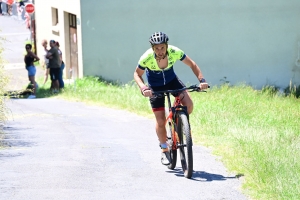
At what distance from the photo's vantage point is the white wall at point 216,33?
20.5 m

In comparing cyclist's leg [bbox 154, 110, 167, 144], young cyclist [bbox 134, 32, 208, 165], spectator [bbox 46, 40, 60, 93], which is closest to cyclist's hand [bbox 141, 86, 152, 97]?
young cyclist [bbox 134, 32, 208, 165]

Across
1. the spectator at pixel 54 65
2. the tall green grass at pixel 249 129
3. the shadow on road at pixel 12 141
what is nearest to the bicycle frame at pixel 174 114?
the tall green grass at pixel 249 129

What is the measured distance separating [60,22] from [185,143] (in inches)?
706

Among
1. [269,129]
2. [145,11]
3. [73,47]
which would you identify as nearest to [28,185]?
[269,129]

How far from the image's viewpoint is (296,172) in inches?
278

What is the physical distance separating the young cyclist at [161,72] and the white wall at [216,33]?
1270 centimetres

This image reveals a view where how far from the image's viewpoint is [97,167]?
805 cm

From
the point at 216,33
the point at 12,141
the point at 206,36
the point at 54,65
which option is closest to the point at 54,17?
the point at 54,65

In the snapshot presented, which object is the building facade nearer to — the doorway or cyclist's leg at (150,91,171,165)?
the doorway

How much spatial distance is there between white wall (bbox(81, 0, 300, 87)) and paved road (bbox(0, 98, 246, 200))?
8.72 meters

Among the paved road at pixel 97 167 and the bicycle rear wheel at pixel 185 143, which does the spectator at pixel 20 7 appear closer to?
the paved road at pixel 97 167

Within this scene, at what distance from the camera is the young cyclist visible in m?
7.66

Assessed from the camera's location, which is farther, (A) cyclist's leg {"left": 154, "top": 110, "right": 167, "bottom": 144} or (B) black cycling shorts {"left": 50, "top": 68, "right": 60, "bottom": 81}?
(B) black cycling shorts {"left": 50, "top": 68, "right": 60, "bottom": 81}

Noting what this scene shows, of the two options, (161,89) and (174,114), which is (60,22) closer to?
(161,89)
